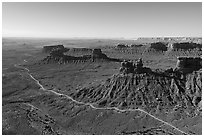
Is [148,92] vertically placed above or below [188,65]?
below

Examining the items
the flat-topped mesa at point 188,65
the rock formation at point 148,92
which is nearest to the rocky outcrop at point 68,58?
the rock formation at point 148,92

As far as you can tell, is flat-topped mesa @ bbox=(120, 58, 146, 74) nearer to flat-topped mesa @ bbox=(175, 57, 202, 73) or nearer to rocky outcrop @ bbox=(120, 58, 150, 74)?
rocky outcrop @ bbox=(120, 58, 150, 74)

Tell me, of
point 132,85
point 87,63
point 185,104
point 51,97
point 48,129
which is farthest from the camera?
point 87,63

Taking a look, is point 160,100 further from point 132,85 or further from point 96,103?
point 96,103

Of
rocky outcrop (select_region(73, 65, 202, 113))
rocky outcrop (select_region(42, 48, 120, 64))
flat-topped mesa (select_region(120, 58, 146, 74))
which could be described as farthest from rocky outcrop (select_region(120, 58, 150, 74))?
rocky outcrop (select_region(42, 48, 120, 64))

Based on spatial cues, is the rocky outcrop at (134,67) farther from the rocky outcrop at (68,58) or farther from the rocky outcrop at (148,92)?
the rocky outcrop at (68,58)

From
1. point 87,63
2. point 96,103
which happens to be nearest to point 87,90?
point 96,103

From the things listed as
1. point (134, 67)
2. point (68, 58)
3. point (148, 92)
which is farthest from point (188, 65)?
point (68, 58)

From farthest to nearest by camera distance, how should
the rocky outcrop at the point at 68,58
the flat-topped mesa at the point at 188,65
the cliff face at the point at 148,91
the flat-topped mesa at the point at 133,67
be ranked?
the rocky outcrop at the point at 68,58 → the flat-topped mesa at the point at 188,65 → the flat-topped mesa at the point at 133,67 → the cliff face at the point at 148,91

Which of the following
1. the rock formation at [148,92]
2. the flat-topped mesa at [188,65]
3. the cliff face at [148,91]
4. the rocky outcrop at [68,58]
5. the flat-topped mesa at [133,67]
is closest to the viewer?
the rock formation at [148,92]

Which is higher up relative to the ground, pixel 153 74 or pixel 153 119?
pixel 153 74

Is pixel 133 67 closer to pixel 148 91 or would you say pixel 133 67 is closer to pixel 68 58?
pixel 148 91
